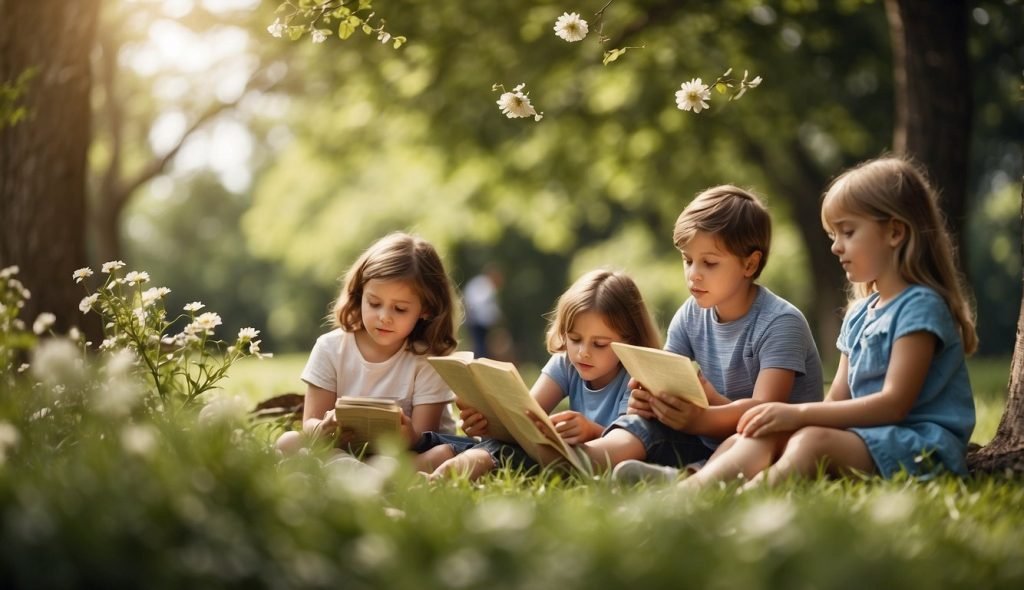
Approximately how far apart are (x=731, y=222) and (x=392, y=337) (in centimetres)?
142

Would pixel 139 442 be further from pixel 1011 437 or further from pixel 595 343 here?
pixel 1011 437

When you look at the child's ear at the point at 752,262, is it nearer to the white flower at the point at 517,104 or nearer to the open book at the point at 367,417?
the white flower at the point at 517,104

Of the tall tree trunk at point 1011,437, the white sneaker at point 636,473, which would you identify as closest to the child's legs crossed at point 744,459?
the white sneaker at point 636,473

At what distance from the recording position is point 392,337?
4355mm

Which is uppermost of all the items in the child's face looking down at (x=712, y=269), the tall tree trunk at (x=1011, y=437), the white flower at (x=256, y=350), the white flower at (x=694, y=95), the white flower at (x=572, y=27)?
the white flower at (x=572, y=27)

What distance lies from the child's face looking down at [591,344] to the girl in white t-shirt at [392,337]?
0.54 m

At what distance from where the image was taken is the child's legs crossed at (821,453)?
3.36m

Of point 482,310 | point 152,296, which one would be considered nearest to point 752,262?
point 152,296

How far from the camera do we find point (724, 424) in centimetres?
379

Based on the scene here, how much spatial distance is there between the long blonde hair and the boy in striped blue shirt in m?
0.47

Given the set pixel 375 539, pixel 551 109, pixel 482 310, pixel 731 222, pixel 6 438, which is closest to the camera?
pixel 375 539

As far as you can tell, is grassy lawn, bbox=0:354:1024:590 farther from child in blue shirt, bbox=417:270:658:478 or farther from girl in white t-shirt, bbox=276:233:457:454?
girl in white t-shirt, bbox=276:233:457:454

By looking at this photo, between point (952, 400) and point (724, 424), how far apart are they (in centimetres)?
75

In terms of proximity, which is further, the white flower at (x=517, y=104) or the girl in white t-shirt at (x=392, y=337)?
the girl in white t-shirt at (x=392, y=337)
